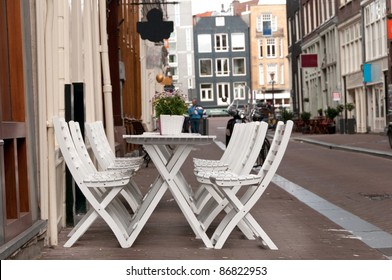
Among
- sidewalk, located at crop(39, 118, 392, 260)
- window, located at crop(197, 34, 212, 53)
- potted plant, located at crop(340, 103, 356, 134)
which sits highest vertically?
window, located at crop(197, 34, 212, 53)

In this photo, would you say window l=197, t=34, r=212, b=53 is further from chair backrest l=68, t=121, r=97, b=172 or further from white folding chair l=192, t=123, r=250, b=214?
chair backrest l=68, t=121, r=97, b=172

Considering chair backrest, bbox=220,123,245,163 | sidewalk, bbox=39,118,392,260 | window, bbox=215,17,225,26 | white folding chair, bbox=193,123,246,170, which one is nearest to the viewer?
sidewalk, bbox=39,118,392,260

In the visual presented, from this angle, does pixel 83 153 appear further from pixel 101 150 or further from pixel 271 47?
pixel 271 47

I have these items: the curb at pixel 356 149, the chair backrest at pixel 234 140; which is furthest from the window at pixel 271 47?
the chair backrest at pixel 234 140

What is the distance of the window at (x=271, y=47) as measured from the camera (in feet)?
339

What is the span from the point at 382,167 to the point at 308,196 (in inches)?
281

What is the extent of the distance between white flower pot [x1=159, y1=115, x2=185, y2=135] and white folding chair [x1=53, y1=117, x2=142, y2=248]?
1.40 meters

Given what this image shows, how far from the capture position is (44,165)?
7.37 meters

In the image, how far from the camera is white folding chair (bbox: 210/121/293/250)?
715cm

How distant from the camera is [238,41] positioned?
10606cm

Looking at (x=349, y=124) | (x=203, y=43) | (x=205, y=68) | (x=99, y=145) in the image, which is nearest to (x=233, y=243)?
(x=99, y=145)

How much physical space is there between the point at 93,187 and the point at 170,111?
2.79 metres

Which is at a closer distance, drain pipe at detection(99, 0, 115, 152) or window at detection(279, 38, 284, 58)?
drain pipe at detection(99, 0, 115, 152)

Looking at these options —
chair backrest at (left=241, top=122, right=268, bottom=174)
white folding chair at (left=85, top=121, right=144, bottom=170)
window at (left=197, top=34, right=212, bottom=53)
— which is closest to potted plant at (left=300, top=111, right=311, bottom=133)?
white folding chair at (left=85, top=121, right=144, bottom=170)
